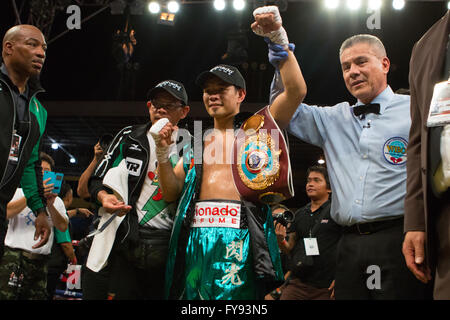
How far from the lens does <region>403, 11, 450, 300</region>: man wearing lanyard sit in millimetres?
1265

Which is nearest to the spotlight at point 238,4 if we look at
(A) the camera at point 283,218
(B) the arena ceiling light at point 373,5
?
(B) the arena ceiling light at point 373,5

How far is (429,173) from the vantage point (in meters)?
1.33

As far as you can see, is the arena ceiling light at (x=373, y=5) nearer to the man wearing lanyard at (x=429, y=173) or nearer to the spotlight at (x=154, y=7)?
the spotlight at (x=154, y=7)

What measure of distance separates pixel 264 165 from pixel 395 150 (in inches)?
23.5

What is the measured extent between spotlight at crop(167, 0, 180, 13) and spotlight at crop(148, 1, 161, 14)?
0.53 feet

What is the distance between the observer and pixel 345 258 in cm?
194

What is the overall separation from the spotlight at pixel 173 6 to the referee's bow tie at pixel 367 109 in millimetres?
5472

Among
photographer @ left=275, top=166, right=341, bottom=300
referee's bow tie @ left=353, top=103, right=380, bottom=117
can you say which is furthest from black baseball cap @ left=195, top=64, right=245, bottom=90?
photographer @ left=275, top=166, right=341, bottom=300

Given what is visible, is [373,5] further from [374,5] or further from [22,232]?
[22,232]

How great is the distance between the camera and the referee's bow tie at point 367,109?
2121 millimetres

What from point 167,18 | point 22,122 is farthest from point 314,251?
point 167,18

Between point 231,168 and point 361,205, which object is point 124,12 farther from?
point 361,205
